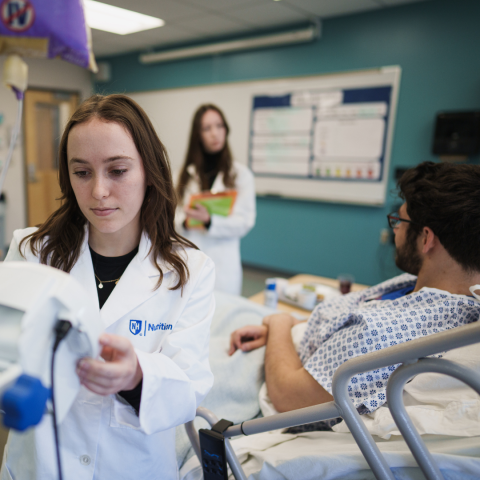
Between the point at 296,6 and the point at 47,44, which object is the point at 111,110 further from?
the point at 296,6

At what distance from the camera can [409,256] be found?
1.20m

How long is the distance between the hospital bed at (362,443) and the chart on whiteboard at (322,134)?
319 cm

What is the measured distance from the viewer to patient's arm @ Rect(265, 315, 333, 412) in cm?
108

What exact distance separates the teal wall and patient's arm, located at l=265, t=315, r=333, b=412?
2.16m

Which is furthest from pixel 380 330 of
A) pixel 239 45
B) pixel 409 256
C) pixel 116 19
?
pixel 116 19

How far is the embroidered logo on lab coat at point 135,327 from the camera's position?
2.96 feet

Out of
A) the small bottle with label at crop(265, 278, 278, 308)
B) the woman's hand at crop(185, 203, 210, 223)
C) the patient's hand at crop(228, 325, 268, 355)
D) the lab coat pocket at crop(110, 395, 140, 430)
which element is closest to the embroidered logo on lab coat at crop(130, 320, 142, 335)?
the lab coat pocket at crop(110, 395, 140, 430)

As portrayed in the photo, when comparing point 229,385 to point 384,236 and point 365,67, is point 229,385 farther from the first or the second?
point 365,67

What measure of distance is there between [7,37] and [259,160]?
3921mm

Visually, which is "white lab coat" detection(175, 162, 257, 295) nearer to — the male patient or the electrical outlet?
the male patient

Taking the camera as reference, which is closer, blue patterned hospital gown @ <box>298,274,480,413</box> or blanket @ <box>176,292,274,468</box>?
blue patterned hospital gown @ <box>298,274,480,413</box>

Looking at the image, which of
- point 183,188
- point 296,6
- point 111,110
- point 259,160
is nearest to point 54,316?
point 111,110

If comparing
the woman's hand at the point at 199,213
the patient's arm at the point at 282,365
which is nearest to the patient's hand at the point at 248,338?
the patient's arm at the point at 282,365

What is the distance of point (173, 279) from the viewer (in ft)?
3.13
